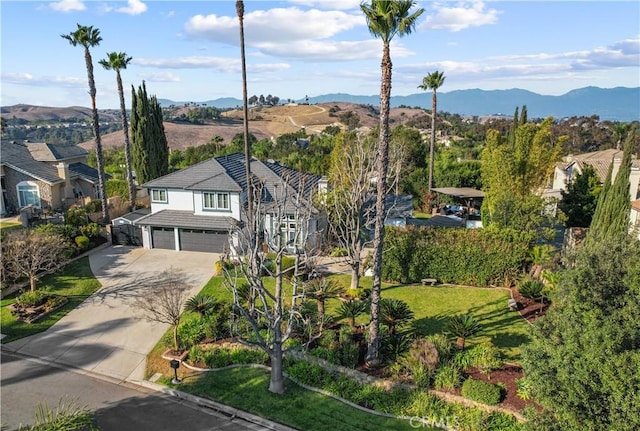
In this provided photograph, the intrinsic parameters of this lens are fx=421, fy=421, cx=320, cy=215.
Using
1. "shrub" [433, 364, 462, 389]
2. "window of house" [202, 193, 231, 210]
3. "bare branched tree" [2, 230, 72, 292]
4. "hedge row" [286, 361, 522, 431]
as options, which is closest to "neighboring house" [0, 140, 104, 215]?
"bare branched tree" [2, 230, 72, 292]

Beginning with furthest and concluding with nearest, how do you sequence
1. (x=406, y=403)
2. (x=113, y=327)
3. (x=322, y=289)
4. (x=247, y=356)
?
(x=113, y=327)
(x=322, y=289)
(x=247, y=356)
(x=406, y=403)

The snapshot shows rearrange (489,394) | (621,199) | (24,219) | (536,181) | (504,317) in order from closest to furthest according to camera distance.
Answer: (489,394)
(504,317)
(621,199)
(536,181)
(24,219)

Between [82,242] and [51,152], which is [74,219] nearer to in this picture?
[82,242]

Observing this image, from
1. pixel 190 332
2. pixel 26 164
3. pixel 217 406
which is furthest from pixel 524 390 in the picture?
pixel 26 164

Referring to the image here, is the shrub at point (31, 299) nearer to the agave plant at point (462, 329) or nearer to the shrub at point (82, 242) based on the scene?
the shrub at point (82, 242)

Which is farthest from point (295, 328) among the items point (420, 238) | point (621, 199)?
point (621, 199)

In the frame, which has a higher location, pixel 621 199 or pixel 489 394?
pixel 621 199

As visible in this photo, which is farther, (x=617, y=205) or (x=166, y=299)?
(x=617, y=205)

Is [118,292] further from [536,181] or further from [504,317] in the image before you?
[536,181]

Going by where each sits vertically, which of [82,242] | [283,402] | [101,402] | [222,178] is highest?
[222,178]
